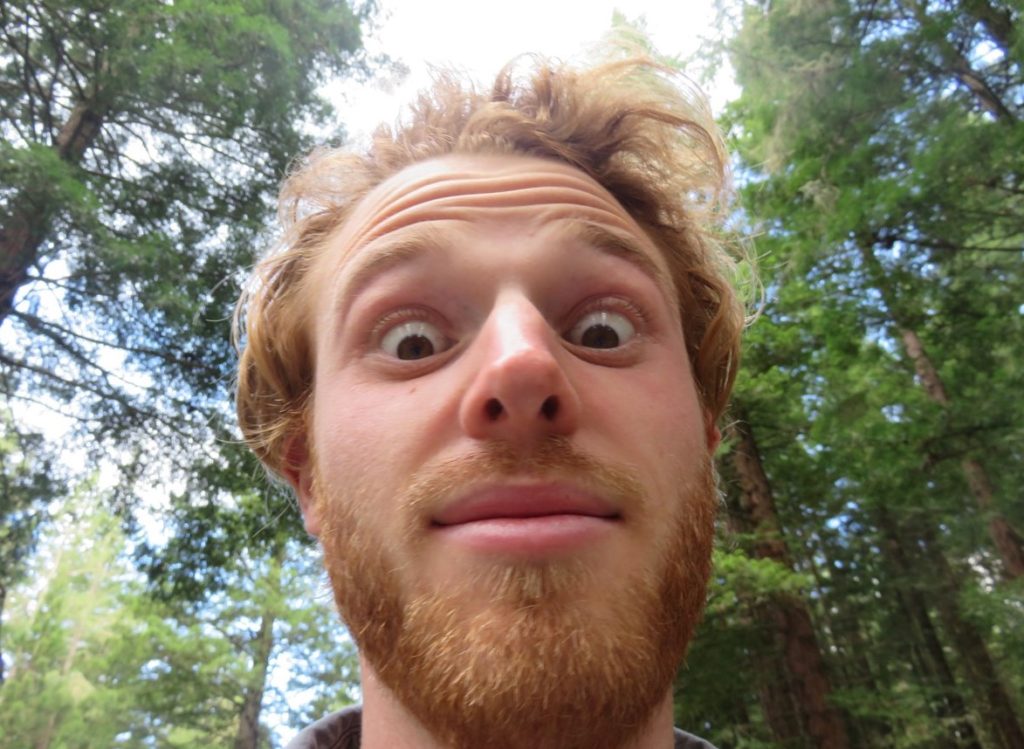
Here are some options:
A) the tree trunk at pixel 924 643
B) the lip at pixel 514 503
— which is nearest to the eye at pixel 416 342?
the lip at pixel 514 503

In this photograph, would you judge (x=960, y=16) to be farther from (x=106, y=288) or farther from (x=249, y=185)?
(x=106, y=288)

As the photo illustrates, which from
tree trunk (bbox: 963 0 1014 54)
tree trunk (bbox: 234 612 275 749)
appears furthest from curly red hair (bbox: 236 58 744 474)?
tree trunk (bbox: 234 612 275 749)

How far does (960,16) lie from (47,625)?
671 inches

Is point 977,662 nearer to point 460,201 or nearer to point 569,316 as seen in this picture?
point 569,316

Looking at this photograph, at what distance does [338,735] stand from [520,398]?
125 centimetres

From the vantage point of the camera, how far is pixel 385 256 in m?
1.37

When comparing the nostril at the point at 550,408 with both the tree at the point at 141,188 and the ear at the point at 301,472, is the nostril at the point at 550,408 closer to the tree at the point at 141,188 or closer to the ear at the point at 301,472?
the ear at the point at 301,472

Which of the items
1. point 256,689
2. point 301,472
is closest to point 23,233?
Result: point 301,472

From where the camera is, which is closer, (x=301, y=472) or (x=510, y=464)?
(x=510, y=464)

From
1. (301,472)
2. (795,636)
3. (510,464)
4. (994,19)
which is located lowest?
(510,464)

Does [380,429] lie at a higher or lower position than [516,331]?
lower

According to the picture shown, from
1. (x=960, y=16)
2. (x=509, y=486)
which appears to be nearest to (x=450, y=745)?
(x=509, y=486)

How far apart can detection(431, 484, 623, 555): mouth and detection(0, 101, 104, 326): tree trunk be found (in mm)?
5249

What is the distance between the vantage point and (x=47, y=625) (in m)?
12.5
